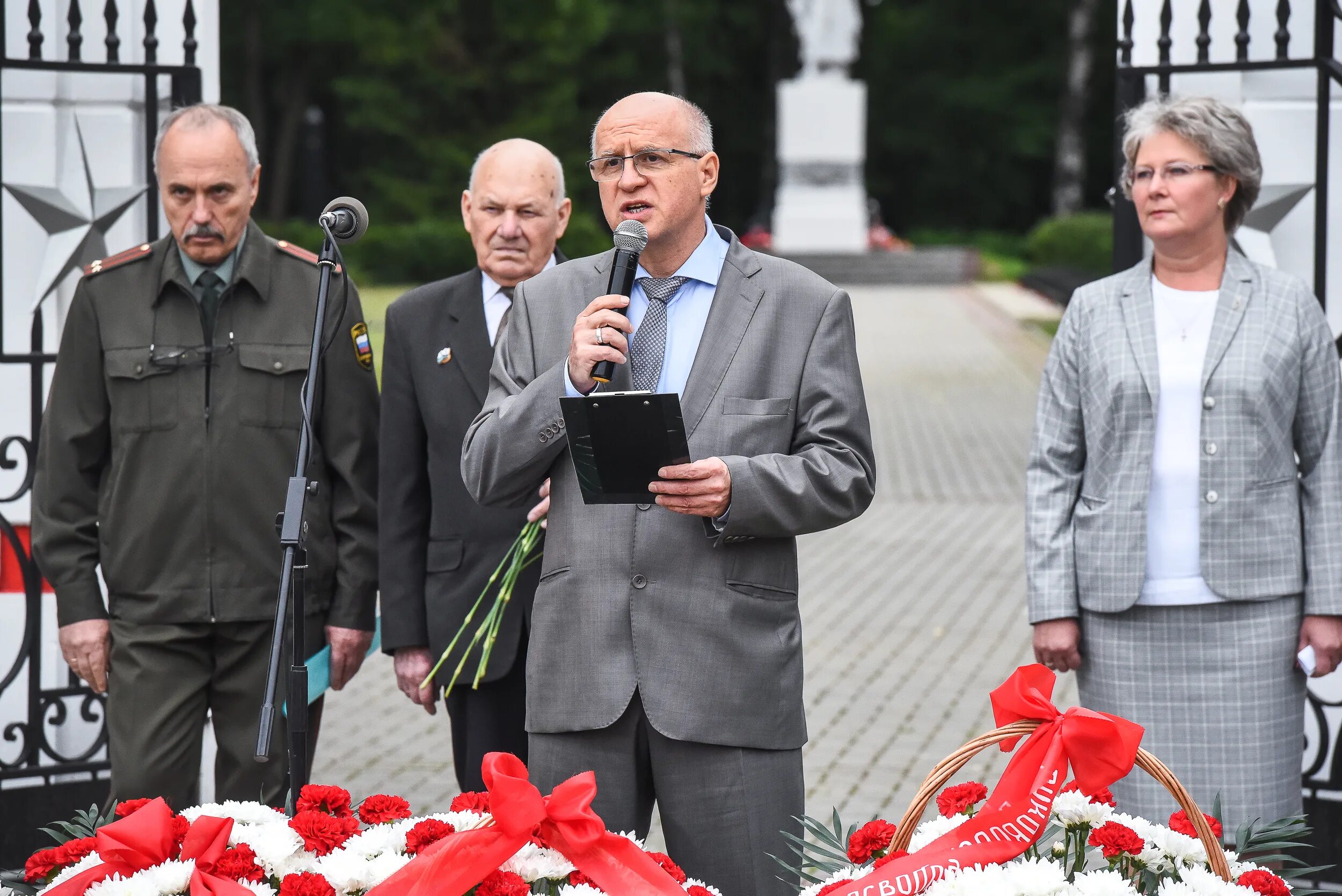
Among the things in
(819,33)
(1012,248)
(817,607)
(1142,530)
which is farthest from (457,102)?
(1142,530)

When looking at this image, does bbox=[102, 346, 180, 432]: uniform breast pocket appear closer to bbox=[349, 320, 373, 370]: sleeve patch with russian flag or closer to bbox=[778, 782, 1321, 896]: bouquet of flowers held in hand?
bbox=[349, 320, 373, 370]: sleeve patch with russian flag

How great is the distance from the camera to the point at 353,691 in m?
7.54

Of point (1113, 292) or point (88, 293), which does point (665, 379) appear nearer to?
point (1113, 292)

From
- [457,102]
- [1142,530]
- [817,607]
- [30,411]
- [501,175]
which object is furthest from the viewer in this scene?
[457,102]

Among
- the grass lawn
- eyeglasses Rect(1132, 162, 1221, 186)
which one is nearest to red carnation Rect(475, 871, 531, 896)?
eyeglasses Rect(1132, 162, 1221, 186)

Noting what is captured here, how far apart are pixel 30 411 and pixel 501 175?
1947 millimetres

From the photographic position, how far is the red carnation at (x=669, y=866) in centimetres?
241

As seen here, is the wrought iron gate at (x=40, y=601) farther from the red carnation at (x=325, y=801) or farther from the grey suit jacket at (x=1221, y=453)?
the grey suit jacket at (x=1221, y=453)

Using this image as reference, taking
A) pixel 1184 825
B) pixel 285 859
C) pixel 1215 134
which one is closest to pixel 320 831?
pixel 285 859

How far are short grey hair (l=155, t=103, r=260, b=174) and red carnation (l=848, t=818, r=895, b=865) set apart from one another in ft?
7.28

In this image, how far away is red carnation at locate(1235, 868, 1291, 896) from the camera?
7.91 feet

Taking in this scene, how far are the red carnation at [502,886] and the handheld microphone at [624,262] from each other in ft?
2.62

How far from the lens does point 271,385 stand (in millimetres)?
3955

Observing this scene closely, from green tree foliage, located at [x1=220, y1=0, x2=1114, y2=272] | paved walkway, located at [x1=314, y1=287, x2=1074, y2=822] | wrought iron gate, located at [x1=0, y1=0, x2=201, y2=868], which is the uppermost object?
green tree foliage, located at [x1=220, y1=0, x2=1114, y2=272]
